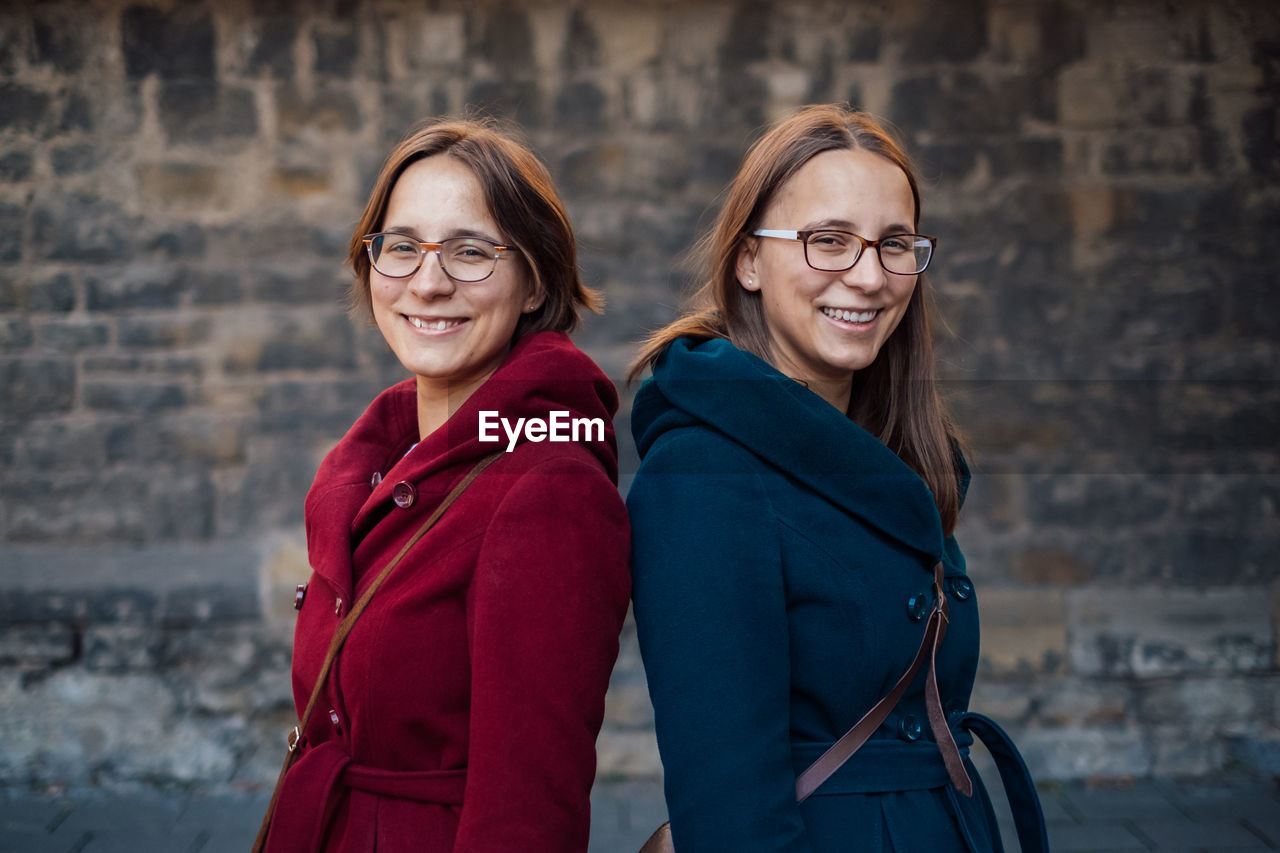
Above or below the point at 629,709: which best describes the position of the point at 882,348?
above

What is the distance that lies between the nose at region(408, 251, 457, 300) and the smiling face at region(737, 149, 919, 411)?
19.8 inches

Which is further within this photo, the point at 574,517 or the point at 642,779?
the point at 642,779

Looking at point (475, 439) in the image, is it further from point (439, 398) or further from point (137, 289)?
point (137, 289)

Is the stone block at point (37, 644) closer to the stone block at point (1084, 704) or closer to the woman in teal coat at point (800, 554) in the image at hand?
the woman in teal coat at point (800, 554)

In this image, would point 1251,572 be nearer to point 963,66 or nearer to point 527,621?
point 963,66

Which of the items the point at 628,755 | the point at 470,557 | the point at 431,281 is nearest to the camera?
the point at 470,557

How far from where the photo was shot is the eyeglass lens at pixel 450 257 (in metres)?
1.66

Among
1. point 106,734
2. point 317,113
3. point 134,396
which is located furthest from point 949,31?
point 106,734

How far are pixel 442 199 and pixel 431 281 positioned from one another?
0.13 meters

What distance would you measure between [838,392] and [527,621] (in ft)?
2.31

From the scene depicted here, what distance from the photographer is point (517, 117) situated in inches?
172

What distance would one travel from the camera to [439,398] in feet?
5.92

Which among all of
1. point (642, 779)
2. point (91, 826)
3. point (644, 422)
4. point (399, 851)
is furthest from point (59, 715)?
point (644, 422)

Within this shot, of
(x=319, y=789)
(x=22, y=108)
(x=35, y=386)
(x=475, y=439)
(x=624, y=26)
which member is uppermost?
(x=624, y=26)
